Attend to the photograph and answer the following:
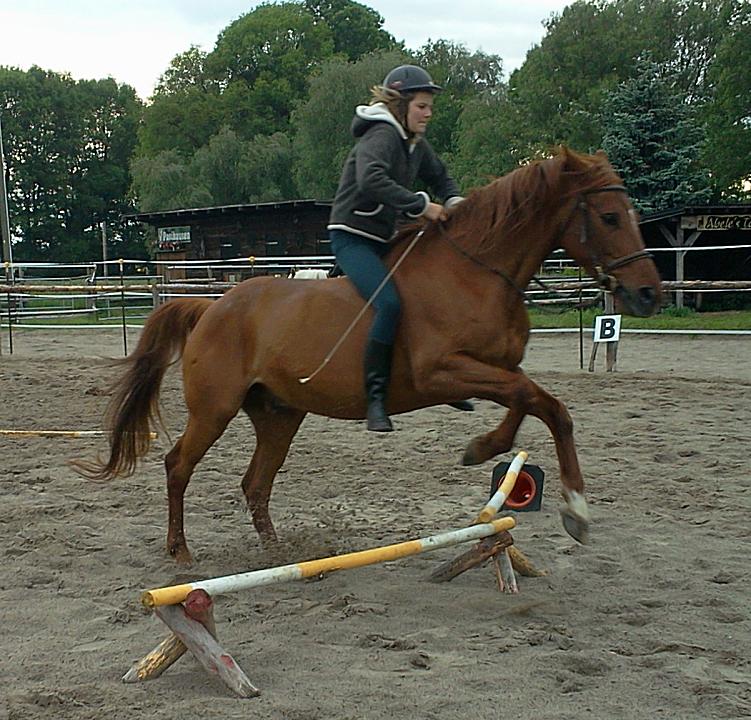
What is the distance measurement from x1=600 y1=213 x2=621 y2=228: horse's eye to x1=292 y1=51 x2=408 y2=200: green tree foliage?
4439 centimetres

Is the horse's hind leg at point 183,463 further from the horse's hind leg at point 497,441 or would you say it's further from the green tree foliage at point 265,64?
the green tree foliage at point 265,64

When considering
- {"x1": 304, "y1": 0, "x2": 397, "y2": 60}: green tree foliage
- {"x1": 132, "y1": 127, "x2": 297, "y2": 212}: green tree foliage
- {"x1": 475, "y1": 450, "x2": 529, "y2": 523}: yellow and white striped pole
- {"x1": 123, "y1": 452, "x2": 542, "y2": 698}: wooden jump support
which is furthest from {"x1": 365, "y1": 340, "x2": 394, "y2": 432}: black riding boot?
{"x1": 304, "y1": 0, "x2": 397, "y2": 60}: green tree foliage

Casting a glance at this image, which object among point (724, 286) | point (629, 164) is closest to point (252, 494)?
point (724, 286)

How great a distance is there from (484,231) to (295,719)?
2.75 meters

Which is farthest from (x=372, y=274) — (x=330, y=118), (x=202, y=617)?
(x=330, y=118)

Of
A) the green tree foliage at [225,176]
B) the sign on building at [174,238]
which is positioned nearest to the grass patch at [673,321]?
the sign on building at [174,238]

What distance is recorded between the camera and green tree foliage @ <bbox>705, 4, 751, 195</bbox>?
99.2ft

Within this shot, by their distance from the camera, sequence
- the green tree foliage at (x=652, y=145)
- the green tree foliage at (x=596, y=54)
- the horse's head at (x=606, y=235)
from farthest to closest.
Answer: the green tree foliage at (x=596, y=54)
the green tree foliage at (x=652, y=145)
the horse's head at (x=606, y=235)

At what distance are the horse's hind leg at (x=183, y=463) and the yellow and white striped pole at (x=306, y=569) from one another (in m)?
1.51

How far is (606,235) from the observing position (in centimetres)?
494

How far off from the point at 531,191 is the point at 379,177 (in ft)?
2.59

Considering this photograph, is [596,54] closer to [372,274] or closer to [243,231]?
[243,231]

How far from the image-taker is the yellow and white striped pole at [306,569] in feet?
11.8

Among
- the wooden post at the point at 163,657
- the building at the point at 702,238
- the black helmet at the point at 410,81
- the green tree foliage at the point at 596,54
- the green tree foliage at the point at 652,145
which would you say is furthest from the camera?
the green tree foliage at the point at 596,54
